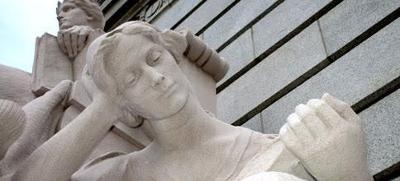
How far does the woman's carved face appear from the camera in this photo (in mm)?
2348

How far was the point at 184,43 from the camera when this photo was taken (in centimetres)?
274

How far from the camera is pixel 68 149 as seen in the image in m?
2.36

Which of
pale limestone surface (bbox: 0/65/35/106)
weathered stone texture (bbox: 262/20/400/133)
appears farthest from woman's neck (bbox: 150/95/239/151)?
weathered stone texture (bbox: 262/20/400/133)

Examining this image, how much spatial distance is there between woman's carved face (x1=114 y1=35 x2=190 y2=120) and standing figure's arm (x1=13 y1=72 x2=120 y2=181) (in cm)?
10

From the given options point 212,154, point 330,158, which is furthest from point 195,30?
point 330,158

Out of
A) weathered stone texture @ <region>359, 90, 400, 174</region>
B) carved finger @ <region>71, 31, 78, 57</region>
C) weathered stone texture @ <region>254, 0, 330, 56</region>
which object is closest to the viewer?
carved finger @ <region>71, 31, 78, 57</region>

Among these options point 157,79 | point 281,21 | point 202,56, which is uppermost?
point 157,79

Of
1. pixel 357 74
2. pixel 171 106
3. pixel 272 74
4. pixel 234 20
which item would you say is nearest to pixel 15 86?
pixel 171 106

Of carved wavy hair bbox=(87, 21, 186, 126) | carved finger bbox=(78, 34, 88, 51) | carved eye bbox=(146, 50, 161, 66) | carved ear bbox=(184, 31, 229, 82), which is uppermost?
carved wavy hair bbox=(87, 21, 186, 126)

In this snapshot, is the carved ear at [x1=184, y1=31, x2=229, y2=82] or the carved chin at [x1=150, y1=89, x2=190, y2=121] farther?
the carved ear at [x1=184, y1=31, x2=229, y2=82]

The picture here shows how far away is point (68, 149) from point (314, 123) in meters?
0.84

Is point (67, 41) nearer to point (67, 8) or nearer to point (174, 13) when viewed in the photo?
point (67, 8)

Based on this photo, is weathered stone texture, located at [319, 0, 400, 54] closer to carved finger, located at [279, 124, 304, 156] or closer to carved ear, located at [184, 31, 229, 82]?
carved ear, located at [184, 31, 229, 82]

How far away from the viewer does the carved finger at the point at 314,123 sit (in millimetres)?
2025
